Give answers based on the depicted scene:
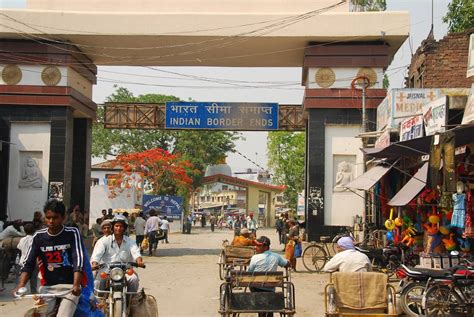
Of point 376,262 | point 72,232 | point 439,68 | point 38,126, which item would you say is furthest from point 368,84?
point 72,232

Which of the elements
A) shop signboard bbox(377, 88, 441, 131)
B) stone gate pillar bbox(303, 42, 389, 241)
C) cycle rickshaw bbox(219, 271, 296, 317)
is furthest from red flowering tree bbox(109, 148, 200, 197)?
cycle rickshaw bbox(219, 271, 296, 317)

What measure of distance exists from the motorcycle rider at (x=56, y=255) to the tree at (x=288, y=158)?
53189mm

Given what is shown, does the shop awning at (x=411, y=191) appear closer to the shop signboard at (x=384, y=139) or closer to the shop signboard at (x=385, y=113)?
the shop signboard at (x=384, y=139)

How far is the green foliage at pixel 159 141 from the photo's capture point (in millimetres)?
59438

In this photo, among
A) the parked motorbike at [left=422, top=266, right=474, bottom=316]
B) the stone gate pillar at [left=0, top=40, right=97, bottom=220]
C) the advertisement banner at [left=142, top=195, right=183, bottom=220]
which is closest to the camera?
the parked motorbike at [left=422, top=266, right=474, bottom=316]

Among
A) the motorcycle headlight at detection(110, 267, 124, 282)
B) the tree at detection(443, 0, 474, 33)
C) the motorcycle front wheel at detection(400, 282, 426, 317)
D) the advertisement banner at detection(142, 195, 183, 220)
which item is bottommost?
the motorcycle front wheel at detection(400, 282, 426, 317)

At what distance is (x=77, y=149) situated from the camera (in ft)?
89.6

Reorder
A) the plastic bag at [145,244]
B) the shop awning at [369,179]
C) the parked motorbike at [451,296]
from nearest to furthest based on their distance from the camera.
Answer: the parked motorbike at [451,296] → the shop awning at [369,179] → the plastic bag at [145,244]

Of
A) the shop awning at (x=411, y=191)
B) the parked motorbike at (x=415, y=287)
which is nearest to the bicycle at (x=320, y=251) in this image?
the shop awning at (x=411, y=191)

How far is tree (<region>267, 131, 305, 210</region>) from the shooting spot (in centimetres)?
5972

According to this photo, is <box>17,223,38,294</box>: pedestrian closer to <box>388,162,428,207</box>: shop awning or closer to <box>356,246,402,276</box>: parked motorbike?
<box>356,246,402,276</box>: parked motorbike

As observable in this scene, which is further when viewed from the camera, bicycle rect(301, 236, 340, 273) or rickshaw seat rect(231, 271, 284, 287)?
bicycle rect(301, 236, 340, 273)

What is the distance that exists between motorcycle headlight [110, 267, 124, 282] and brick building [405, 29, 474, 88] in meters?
19.7

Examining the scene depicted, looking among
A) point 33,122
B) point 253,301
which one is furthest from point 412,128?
point 33,122
